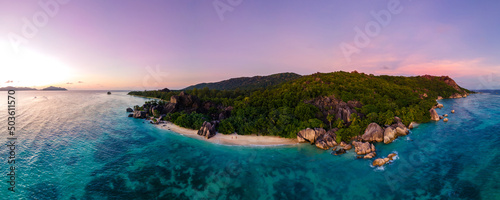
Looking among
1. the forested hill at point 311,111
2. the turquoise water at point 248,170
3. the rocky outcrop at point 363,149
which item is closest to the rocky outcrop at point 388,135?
the turquoise water at point 248,170

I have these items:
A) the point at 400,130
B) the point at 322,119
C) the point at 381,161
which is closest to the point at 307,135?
the point at 322,119

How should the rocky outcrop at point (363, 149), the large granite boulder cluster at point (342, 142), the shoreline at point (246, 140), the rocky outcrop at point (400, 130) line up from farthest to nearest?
the rocky outcrop at point (400, 130), the shoreline at point (246, 140), the large granite boulder cluster at point (342, 142), the rocky outcrop at point (363, 149)

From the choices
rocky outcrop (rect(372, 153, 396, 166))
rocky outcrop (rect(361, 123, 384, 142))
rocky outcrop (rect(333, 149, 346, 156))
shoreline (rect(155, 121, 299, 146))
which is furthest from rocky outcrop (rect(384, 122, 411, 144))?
shoreline (rect(155, 121, 299, 146))

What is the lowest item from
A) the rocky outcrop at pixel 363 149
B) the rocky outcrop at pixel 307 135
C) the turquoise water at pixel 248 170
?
the turquoise water at pixel 248 170

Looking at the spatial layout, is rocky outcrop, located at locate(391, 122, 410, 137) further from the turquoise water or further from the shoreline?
the shoreline

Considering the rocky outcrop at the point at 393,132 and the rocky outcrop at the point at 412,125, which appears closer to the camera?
the rocky outcrop at the point at 393,132

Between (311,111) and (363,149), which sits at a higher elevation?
(311,111)

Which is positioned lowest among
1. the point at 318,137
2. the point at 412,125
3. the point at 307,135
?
the point at 318,137

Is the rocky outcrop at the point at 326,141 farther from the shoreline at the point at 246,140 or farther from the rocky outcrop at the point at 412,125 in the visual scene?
the rocky outcrop at the point at 412,125

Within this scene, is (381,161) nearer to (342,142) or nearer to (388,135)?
(342,142)
